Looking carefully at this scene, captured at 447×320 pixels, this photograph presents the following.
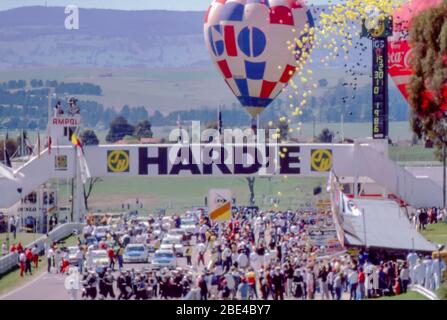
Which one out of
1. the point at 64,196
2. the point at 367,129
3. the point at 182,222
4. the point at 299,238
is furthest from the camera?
the point at 367,129

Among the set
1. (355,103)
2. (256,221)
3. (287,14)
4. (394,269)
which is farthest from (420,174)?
(355,103)

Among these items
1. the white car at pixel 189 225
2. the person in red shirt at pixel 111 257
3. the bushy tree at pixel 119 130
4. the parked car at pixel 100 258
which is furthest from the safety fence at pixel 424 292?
the bushy tree at pixel 119 130

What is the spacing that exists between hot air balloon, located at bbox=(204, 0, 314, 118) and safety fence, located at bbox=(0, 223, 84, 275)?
12137mm

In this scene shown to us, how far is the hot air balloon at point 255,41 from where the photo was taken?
181 ft

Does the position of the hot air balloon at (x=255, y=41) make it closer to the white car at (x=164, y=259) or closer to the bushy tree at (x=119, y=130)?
the white car at (x=164, y=259)

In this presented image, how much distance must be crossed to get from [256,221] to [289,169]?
418 inches

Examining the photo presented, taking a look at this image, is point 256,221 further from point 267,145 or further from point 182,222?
point 267,145

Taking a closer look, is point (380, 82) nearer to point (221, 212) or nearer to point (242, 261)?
point (221, 212)

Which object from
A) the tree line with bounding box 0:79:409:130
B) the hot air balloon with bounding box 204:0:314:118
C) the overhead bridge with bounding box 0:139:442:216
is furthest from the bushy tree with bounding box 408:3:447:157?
the tree line with bounding box 0:79:409:130

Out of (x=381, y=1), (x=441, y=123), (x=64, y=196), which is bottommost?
(x=64, y=196)

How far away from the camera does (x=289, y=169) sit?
50.2m

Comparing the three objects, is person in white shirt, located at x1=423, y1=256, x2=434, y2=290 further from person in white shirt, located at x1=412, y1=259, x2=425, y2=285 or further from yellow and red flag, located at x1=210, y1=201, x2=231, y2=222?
yellow and red flag, located at x1=210, y1=201, x2=231, y2=222

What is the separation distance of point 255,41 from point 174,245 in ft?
62.1

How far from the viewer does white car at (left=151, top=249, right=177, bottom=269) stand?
33.3 m
